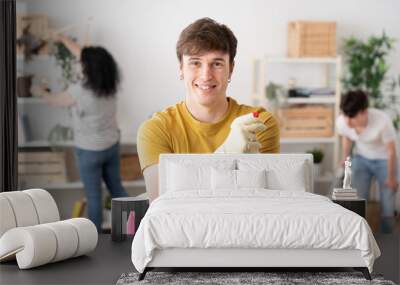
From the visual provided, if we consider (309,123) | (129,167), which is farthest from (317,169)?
(129,167)

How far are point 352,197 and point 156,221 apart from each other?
6.19 feet

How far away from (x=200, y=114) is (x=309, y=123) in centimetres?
273

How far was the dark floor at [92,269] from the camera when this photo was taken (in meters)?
4.93

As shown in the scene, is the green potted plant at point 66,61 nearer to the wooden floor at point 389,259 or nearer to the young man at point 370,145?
the young man at point 370,145

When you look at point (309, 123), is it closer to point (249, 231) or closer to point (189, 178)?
point (189, 178)

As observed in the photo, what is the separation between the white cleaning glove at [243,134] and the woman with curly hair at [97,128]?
2.33 m

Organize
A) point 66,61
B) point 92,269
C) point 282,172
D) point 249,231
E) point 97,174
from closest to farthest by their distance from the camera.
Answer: point 249,231
point 92,269
point 282,172
point 97,174
point 66,61

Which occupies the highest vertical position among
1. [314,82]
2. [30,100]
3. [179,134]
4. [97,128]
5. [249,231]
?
[314,82]

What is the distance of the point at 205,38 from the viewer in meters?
6.18

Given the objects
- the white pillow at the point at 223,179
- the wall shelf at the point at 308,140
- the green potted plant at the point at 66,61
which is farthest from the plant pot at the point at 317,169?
the white pillow at the point at 223,179

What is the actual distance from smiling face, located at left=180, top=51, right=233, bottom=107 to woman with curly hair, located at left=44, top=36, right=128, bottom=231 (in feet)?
6.77

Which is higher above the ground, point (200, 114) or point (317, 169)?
point (200, 114)

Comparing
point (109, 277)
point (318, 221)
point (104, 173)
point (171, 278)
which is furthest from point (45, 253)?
point (104, 173)

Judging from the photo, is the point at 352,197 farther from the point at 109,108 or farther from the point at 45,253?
the point at 109,108
